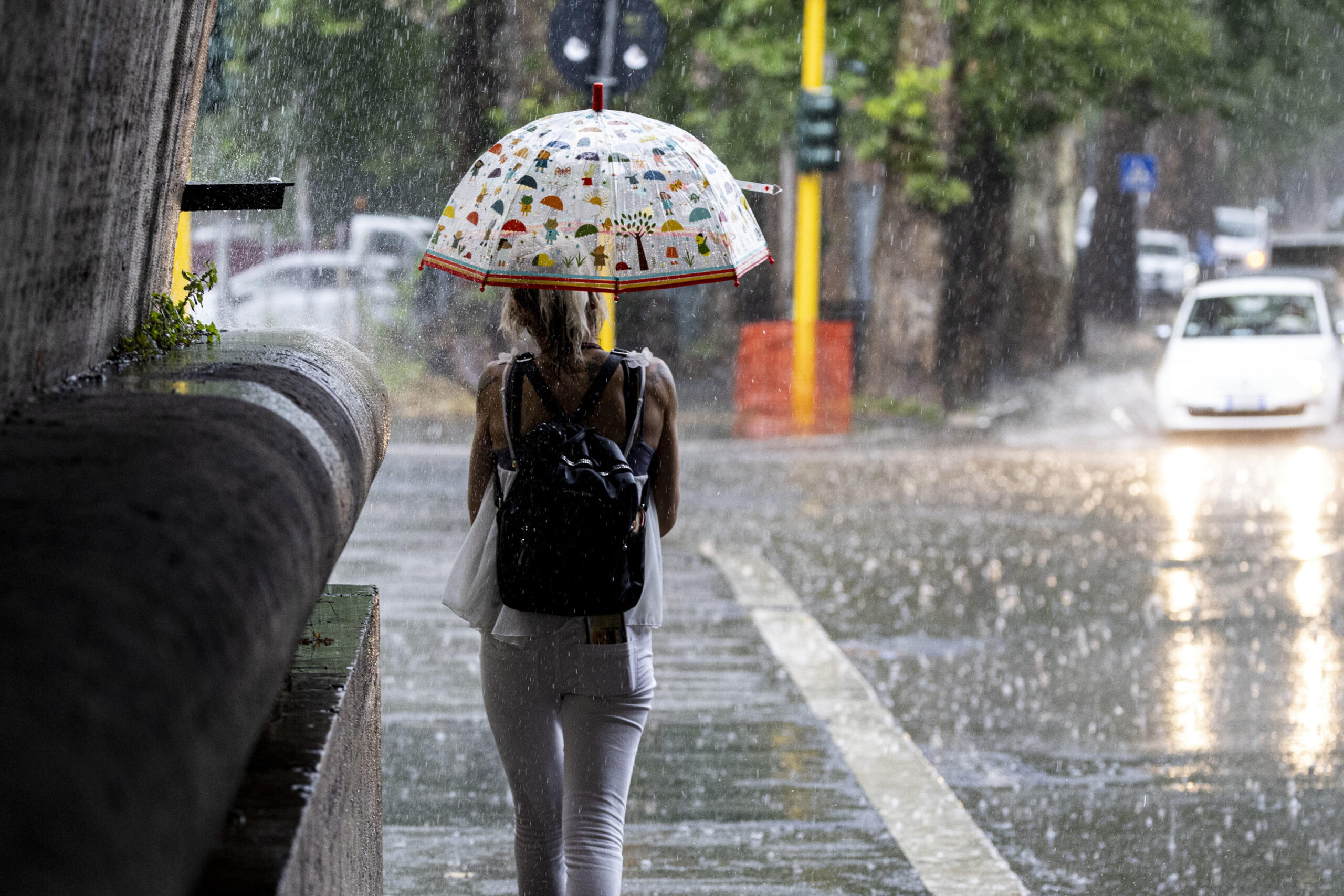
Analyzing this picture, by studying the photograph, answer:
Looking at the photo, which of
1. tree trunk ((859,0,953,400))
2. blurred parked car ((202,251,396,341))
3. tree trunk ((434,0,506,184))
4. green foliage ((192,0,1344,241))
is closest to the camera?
green foliage ((192,0,1344,241))

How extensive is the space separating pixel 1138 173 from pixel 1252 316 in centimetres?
1174

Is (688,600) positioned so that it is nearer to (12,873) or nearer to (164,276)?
(164,276)

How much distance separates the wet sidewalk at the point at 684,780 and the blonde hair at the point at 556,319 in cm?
191

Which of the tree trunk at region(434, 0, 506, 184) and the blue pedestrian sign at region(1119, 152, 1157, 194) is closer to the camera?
the tree trunk at region(434, 0, 506, 184)

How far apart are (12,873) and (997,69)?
2135 centimetres

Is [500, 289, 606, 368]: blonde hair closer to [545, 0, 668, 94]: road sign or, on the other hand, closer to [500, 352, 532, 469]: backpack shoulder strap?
[500, 352, 532, 469]: backpack shoulder strap

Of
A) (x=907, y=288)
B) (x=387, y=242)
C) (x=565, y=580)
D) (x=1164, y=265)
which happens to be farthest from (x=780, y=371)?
(x=1164, y=265)

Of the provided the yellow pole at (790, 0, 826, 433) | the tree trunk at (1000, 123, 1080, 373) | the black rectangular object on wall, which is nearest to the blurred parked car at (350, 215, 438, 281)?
the yellow pole at (790, 0, 826, 433)

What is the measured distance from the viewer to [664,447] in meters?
3.75

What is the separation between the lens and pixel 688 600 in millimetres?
9539

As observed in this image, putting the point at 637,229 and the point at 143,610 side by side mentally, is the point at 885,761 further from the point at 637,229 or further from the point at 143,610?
the point at 143,610

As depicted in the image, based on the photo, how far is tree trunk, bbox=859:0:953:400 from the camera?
70.3 feet

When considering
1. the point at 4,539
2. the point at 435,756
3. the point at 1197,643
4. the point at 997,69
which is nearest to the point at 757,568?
the point at 1197,643

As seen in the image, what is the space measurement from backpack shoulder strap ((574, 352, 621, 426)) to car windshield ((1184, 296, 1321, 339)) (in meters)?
16.4
